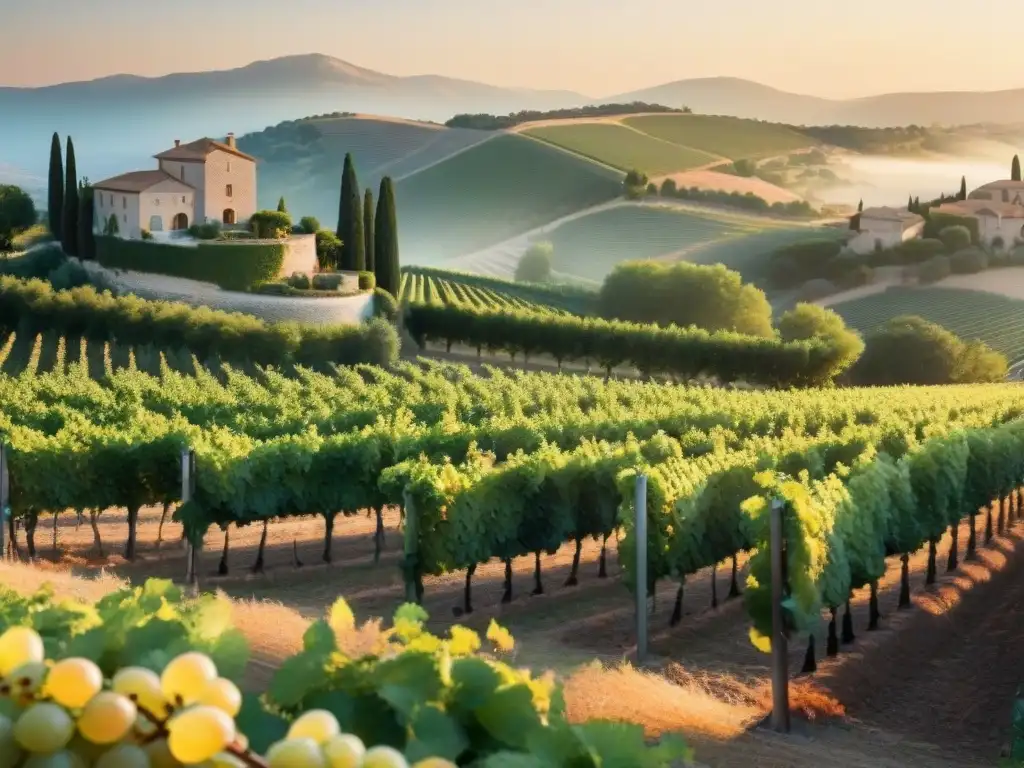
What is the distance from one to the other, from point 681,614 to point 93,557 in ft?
25.7

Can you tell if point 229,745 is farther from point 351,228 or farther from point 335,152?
point 335,152

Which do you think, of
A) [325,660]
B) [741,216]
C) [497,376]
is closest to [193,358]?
[497,376]

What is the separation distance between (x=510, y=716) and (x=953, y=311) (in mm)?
88500

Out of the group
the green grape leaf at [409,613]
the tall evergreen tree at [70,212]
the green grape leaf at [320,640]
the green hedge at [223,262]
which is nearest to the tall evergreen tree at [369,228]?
the green hedge at [223,262]

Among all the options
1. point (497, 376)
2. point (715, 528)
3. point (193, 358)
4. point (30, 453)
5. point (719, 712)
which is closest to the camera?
point (719, 712)

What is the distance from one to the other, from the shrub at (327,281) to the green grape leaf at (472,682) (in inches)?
1929

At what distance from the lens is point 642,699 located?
852 centimetres

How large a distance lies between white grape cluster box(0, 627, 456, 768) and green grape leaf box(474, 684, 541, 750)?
29.8 inches

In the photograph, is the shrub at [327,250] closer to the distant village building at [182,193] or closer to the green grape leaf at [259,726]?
the distant village building at [182,193]

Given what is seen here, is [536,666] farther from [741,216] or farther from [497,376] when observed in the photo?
[741,216]

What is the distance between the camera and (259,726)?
226 cm

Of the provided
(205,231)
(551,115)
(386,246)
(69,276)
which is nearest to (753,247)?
(551,115)

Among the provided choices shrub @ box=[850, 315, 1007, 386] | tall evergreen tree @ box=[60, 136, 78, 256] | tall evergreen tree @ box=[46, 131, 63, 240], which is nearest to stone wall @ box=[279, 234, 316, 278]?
tall evergreen tree @ box=[60, 136, 78, 256]

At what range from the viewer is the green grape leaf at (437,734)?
2.43 metres
